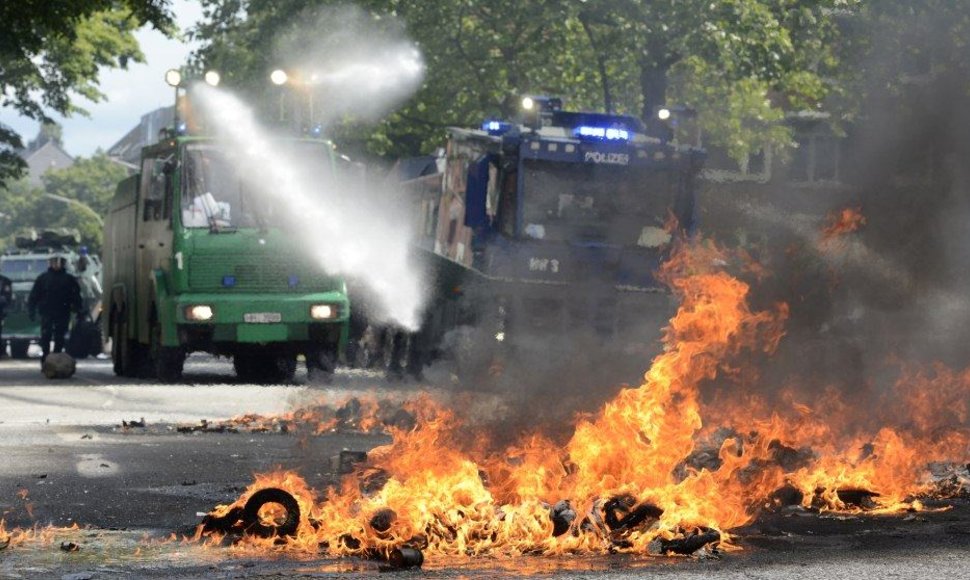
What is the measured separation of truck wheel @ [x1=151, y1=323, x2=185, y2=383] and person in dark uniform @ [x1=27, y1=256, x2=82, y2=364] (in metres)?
5.21

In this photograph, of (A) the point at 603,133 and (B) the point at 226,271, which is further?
(A) the point at 603,133

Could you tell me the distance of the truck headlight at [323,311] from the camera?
2188 cm

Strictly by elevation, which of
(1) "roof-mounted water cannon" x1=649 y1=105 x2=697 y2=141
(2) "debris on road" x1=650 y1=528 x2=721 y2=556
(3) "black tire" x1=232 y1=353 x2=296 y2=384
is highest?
(1) "roof-mounted water cannon" x1=649 y1=105 x2=697 y2=141

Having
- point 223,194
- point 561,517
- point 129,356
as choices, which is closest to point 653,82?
point 129,356

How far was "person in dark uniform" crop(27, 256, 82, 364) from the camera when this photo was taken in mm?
27562

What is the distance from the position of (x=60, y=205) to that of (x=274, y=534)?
111347 mm

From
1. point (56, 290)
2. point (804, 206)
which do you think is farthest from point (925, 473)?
point (56, 290)

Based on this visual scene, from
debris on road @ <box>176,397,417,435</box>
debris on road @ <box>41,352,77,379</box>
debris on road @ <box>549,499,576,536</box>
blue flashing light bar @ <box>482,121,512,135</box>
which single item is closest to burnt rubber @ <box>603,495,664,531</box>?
debris on road @ <box>549,499,576,536</box>

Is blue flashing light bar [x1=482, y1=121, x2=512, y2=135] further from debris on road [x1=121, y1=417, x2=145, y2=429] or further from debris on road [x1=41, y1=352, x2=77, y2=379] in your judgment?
debris on road [x1=121, y1=417, x2=145, y2=429]

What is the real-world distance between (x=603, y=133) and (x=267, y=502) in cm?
1460

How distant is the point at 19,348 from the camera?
37.4 m

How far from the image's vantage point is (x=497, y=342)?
20.9 meters

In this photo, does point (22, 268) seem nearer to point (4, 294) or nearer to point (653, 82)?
point (4, 294)

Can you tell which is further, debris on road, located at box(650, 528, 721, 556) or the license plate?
the license plate
